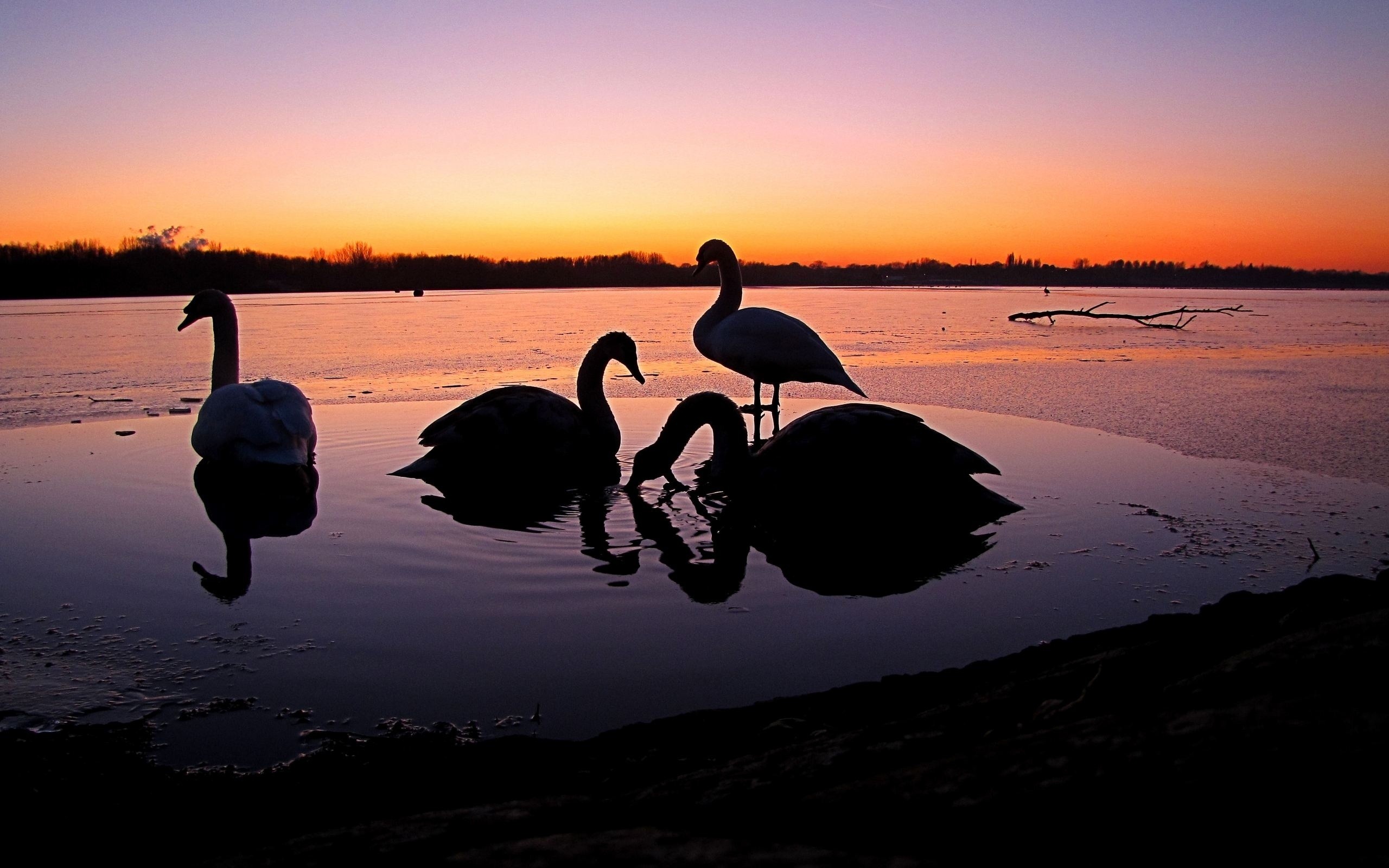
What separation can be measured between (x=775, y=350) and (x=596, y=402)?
2584 millimetres

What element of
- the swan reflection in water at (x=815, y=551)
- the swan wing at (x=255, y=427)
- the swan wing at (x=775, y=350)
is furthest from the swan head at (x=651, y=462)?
the swan wing at (x=775, y=350)

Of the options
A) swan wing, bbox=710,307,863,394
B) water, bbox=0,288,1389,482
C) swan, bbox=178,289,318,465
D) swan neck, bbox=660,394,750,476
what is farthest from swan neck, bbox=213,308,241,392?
swan wing, bbox=710,307,863,394

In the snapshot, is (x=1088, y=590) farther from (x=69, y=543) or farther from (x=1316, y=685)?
(x=69, y=543)

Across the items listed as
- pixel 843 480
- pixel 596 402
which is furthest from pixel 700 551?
pixel 596 402

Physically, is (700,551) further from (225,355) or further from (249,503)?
(225,355)

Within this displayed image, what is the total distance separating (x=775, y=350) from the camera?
29.7ft

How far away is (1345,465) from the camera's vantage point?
6.30 m

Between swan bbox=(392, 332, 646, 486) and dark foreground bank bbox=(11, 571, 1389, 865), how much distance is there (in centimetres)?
383

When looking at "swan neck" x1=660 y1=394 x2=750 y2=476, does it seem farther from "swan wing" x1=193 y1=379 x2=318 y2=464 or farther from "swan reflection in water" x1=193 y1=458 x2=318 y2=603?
"swan wing" x1=193 y1=379 x2=318 y2=464

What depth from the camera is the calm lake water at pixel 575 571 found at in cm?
297

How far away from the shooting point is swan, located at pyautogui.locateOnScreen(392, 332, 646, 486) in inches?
254

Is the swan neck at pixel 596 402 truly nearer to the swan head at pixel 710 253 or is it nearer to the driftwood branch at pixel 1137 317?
the swan head at pixel 710 253

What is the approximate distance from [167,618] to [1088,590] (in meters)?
3.86

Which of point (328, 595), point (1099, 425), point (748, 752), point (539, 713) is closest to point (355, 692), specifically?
point (539, 713)
